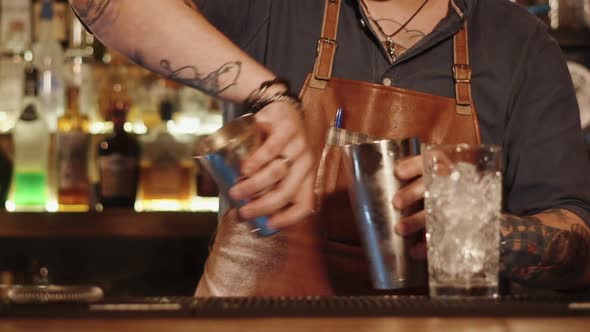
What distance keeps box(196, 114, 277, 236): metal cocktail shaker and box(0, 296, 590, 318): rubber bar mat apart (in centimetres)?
20

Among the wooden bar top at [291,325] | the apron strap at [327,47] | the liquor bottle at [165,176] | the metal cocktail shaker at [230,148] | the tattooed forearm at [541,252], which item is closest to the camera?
the wooden bar top at [291,325]

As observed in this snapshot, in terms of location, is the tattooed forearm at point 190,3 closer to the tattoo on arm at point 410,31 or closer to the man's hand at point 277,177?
the tattoo on arm at point 410,31

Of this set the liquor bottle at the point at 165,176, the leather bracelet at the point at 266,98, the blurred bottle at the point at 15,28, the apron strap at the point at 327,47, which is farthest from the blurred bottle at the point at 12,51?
the leather bracelet at the point at 266,98

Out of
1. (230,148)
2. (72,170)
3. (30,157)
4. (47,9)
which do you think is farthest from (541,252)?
(47,9)

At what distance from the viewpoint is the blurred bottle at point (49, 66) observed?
2711mm

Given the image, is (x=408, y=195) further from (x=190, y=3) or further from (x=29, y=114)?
(x=29, y=114)

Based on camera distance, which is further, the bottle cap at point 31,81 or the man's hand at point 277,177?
the bottle cap at point 31,81

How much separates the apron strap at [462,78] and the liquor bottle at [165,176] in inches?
48.1

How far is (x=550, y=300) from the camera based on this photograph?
74 cm

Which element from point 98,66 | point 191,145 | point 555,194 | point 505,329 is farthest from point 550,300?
point 98,66

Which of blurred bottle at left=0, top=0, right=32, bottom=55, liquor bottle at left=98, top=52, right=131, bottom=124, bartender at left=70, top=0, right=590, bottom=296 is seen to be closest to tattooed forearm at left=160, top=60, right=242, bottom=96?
bartender at left=70, top=0, right=590, bottom=296

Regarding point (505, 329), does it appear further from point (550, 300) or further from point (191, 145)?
point (191, 145)

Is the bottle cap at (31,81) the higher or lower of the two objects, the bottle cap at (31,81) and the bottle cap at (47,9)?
the lower

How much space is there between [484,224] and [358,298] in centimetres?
17
